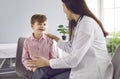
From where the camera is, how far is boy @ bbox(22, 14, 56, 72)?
207 centimetres

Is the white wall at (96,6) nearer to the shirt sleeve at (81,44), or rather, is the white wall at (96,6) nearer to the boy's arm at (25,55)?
the boy's arm at (25,55)

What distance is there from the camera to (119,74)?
140 centimetres

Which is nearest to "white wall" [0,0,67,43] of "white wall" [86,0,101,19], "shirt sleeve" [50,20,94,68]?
"white wall" [86,0,101,19]

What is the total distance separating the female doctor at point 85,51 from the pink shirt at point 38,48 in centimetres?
59

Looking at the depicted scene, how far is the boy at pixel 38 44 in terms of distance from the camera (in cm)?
207

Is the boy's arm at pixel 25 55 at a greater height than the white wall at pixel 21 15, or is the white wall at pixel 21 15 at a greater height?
the white wall at pixel 21 15

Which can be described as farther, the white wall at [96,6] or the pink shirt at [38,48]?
the white wall at [96,6]

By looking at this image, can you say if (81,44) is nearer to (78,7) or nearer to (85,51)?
(85,51)

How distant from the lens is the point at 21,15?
3299 mm

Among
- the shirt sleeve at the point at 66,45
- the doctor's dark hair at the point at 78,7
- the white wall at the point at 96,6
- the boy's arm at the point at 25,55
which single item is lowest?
the boy's arm at the point at 25,55

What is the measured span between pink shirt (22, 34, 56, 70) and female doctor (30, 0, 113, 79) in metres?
0.59

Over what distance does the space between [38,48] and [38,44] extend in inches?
1.5

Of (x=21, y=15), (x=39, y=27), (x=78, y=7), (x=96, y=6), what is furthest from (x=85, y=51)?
(x=96, y=6)

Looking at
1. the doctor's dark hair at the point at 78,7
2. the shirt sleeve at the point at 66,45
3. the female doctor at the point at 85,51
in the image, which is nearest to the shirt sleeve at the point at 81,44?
the female doctor at the point at 85,51
